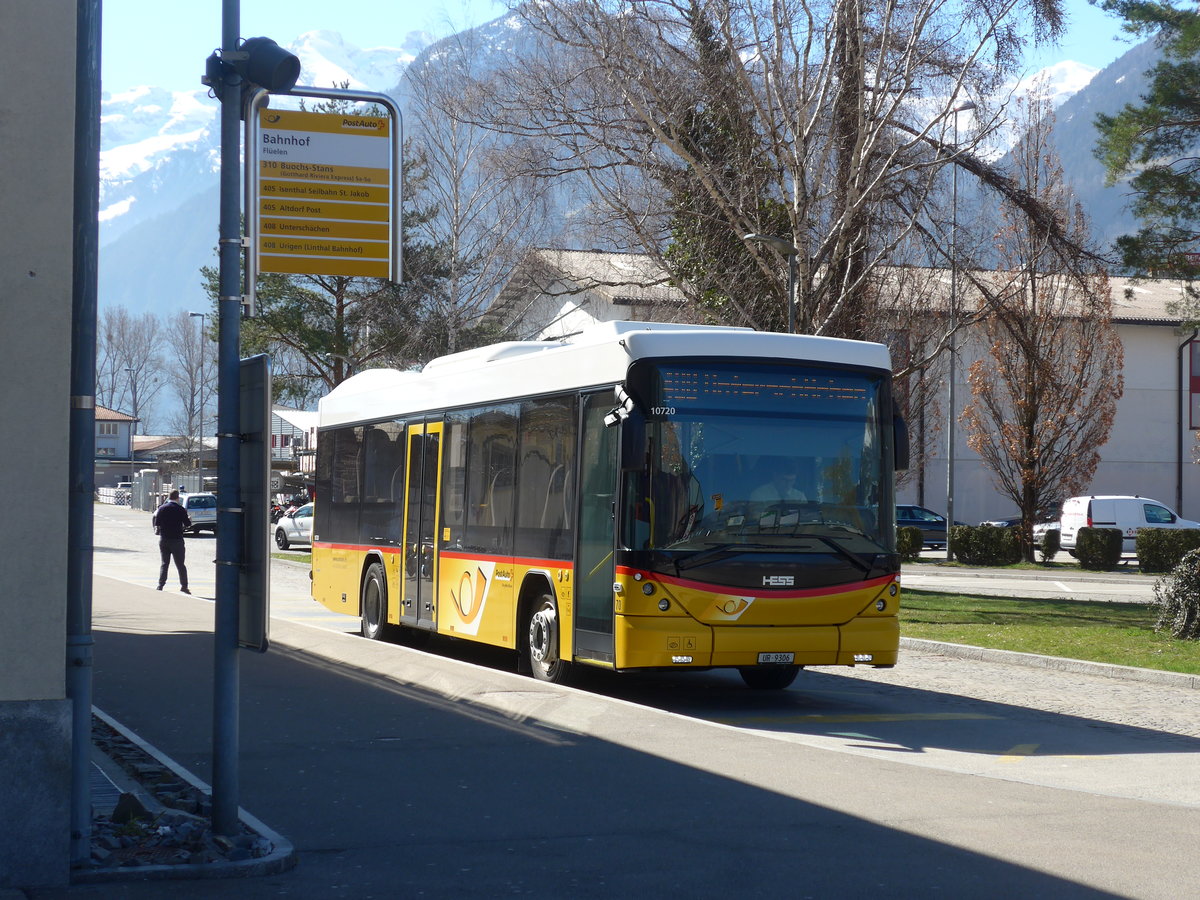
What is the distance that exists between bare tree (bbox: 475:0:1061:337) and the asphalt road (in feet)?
30.4

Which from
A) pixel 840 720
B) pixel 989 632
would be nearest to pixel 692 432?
A: pixel 840 720

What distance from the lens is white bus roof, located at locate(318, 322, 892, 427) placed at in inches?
496

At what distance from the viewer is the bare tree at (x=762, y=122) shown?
23.3 meters

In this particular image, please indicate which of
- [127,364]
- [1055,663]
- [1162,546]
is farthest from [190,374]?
[1055,663]

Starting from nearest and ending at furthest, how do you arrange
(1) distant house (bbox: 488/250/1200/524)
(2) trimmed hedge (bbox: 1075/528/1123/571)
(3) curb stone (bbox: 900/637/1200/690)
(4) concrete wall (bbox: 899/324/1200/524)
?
(3) curb stone (bbox: 900/637/1200/690)
(2) trimmed hedge (bbox: 1075/528/1123/571)
(1) distant house (bbox: 488/250/1200/524)
(4) concrete wall (bbox: 899/324/1200/524)

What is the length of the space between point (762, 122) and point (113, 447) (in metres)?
137

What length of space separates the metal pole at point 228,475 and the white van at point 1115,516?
38.6 m

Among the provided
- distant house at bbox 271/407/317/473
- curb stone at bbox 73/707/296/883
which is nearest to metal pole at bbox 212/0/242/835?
curb stone at bbox 73/707/296/883

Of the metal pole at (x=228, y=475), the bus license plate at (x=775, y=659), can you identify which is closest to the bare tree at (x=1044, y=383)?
the bus license plate at (x=775, y=659)

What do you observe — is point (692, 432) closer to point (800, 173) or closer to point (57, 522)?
point (57, 522)

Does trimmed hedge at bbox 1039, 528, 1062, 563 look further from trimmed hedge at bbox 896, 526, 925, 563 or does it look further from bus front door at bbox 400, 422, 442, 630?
bus front door at bbox 400, 422, 442, 630

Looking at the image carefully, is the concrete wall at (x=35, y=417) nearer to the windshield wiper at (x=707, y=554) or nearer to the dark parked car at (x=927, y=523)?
the windshield wiper at (x=707, y=554)

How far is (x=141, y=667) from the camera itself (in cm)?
1500

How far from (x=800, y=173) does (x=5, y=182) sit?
1879 cm
